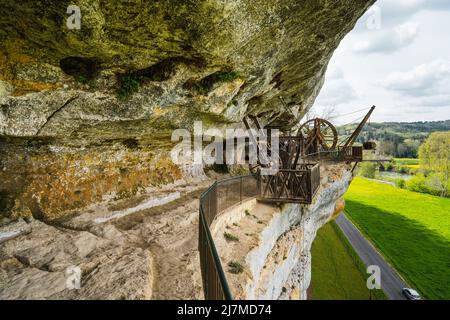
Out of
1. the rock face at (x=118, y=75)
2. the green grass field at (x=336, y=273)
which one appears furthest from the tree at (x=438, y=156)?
the rock face at (x=118, y=75)

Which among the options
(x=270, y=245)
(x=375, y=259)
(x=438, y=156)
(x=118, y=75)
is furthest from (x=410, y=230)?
(x=118, y=75)

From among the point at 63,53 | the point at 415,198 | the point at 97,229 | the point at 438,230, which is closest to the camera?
the point at 63,53

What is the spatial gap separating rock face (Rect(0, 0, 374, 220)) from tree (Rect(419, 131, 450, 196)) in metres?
58.2

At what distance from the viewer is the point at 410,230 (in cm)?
3488

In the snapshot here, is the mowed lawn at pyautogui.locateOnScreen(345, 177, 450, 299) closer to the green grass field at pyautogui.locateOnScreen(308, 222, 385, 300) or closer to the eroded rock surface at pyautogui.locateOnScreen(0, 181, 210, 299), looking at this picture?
the green grass field at pyautogui.locateOnScreen(308, 222, 385, 300)

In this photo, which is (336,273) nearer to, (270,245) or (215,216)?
(270,245)

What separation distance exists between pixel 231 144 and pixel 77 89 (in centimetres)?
1150

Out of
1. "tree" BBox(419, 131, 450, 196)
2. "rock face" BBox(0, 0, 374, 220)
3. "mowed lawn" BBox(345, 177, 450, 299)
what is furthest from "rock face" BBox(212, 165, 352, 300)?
"tree" BBox(419, 131, 450, 196)

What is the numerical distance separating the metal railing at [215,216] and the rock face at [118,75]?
9.62ft

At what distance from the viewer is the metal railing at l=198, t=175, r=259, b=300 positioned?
10.6ft

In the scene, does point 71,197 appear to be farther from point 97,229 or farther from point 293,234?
point 293,234

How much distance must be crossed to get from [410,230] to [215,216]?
123 feet

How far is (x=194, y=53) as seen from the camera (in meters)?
7.15

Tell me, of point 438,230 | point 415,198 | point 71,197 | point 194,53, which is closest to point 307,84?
point 194,53
